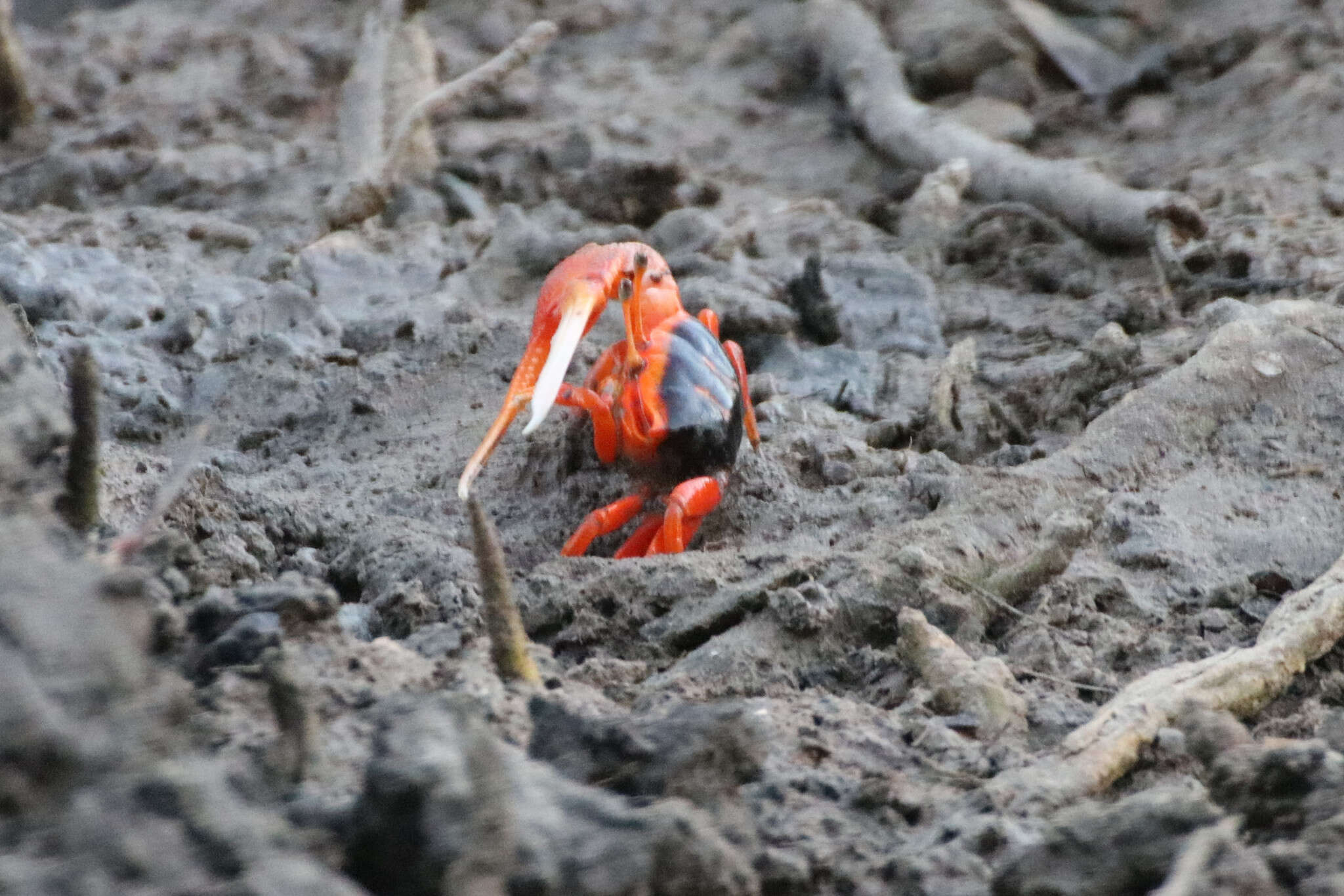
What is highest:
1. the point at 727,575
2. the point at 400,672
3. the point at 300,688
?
the point at 300,688

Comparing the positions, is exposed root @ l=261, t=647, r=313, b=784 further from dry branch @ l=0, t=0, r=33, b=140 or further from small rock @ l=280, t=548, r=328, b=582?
dry branch @ l=0, t=0, r=33, b=140

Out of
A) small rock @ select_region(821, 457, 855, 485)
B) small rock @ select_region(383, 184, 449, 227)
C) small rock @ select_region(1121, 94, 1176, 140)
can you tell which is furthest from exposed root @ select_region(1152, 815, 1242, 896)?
small rock @ select_region(1121, 94, 1176, 140)

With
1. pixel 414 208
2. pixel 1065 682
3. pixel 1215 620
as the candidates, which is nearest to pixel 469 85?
pixel 414 208

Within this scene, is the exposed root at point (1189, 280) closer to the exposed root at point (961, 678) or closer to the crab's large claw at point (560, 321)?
the crab's large claw at point (560, 321)

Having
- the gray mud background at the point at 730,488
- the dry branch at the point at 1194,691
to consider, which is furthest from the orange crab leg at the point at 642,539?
the dry branch at the point at 1194,691

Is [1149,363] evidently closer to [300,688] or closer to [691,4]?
[300,688]

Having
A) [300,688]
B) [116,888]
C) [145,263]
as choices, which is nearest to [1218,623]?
[300,688]

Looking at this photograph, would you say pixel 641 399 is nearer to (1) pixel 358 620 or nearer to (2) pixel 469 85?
(1) pixel 358 620
